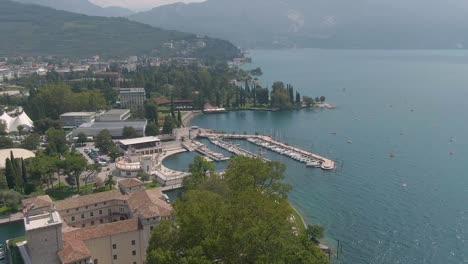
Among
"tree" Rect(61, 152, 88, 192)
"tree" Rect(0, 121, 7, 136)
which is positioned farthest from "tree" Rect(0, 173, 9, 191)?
"tree" Rect(0, 121, 7, 136)

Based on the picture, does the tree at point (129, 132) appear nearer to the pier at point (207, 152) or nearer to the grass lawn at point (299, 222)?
the pier at point (207, 152)

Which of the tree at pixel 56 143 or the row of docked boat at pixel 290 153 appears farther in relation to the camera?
the tree at pixel 56 143

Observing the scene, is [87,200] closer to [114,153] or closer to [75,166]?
[75,166]

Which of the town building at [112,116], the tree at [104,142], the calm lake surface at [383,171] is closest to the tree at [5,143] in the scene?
the tree at [104,142]

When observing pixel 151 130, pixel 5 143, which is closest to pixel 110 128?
pixel 151 130

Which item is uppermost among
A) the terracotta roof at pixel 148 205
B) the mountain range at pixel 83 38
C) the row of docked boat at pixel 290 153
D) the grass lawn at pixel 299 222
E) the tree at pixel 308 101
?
the mountain range at pixel 83 38

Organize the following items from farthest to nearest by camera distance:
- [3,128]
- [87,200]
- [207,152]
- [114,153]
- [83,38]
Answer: [83,38] < [3,128] < [207,152] < [114,153] < [87,200]

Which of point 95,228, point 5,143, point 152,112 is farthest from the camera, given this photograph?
point 152,112
